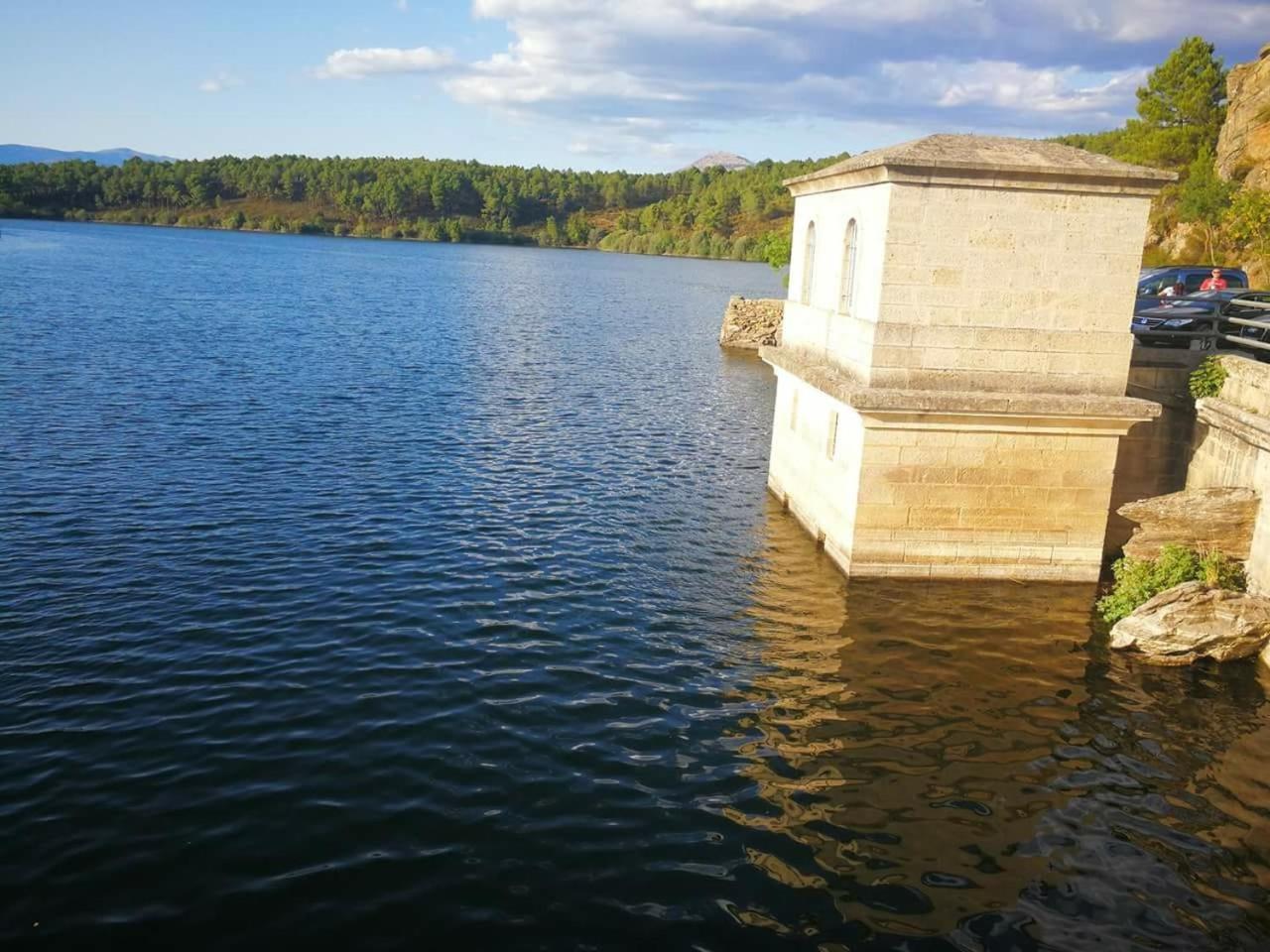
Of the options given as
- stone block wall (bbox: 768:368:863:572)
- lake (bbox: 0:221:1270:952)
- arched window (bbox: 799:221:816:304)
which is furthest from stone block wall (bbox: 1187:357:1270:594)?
arched window (bbox: 799:221:816:304)

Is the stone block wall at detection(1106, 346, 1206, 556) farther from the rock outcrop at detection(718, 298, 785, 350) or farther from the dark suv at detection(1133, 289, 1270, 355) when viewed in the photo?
the rock outcrop at detection(718, 298, 785, 350)

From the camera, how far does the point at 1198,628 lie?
16359mm

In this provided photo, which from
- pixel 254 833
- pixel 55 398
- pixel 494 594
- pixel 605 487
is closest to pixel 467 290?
pixel 55 398

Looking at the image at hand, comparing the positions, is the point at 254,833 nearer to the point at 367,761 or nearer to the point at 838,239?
the point at 367,761

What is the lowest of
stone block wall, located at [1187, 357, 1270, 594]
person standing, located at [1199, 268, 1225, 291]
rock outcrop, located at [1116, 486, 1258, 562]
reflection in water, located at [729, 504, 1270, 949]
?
reflection in water, located at [729, 504, 1270, 949]

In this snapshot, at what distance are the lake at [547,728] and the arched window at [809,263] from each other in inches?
208

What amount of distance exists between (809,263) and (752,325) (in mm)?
37103

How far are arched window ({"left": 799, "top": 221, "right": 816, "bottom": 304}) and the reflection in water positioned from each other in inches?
301

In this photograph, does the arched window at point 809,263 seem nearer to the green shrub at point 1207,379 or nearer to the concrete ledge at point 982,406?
the concrete ledge at point 982,406

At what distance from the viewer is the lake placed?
998 centimetres

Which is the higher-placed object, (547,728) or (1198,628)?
(1198,628)

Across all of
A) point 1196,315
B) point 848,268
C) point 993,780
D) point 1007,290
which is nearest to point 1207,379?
point 1196,315

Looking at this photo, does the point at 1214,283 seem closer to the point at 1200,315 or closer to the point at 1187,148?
the point at 1200,315

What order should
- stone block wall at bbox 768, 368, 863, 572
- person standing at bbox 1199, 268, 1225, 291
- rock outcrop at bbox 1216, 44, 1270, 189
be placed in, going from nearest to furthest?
1. stone block wall at bbox 768, 368, 863, 572
2. person standing at bbox 1199, 268, 1225, 291
3. rock outcrop at bbox 1216, 44, 1270, 189
